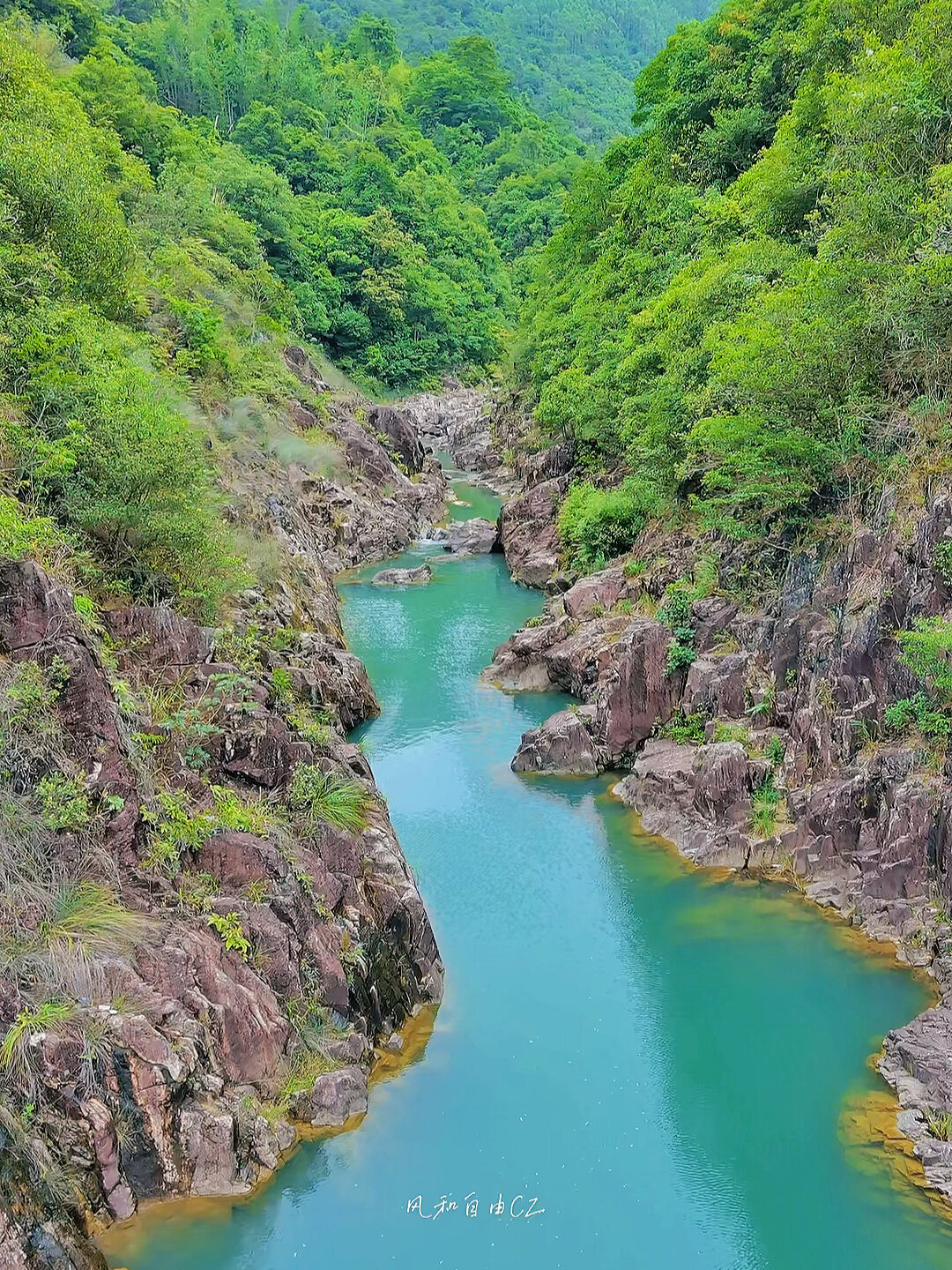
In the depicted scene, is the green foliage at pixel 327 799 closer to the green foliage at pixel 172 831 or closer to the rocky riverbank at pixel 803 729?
the green foliage at pixel 172 831

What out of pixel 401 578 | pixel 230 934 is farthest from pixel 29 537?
pixel 401 578

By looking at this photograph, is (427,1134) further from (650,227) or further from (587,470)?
(650,227)

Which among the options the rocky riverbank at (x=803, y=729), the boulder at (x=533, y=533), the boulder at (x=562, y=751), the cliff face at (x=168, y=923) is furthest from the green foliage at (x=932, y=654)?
the boulder at (x=533, y=533)

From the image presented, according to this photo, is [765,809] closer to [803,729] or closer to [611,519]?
[803,729]

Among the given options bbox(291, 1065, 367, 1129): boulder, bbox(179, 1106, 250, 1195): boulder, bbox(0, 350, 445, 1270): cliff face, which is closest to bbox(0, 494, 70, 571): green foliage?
bbox(0, 350, 445, 1270): cliff face

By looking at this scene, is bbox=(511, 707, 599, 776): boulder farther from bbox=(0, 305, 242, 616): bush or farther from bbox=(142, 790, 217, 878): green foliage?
bbox=(142, 790, 217, 878): green foliage
